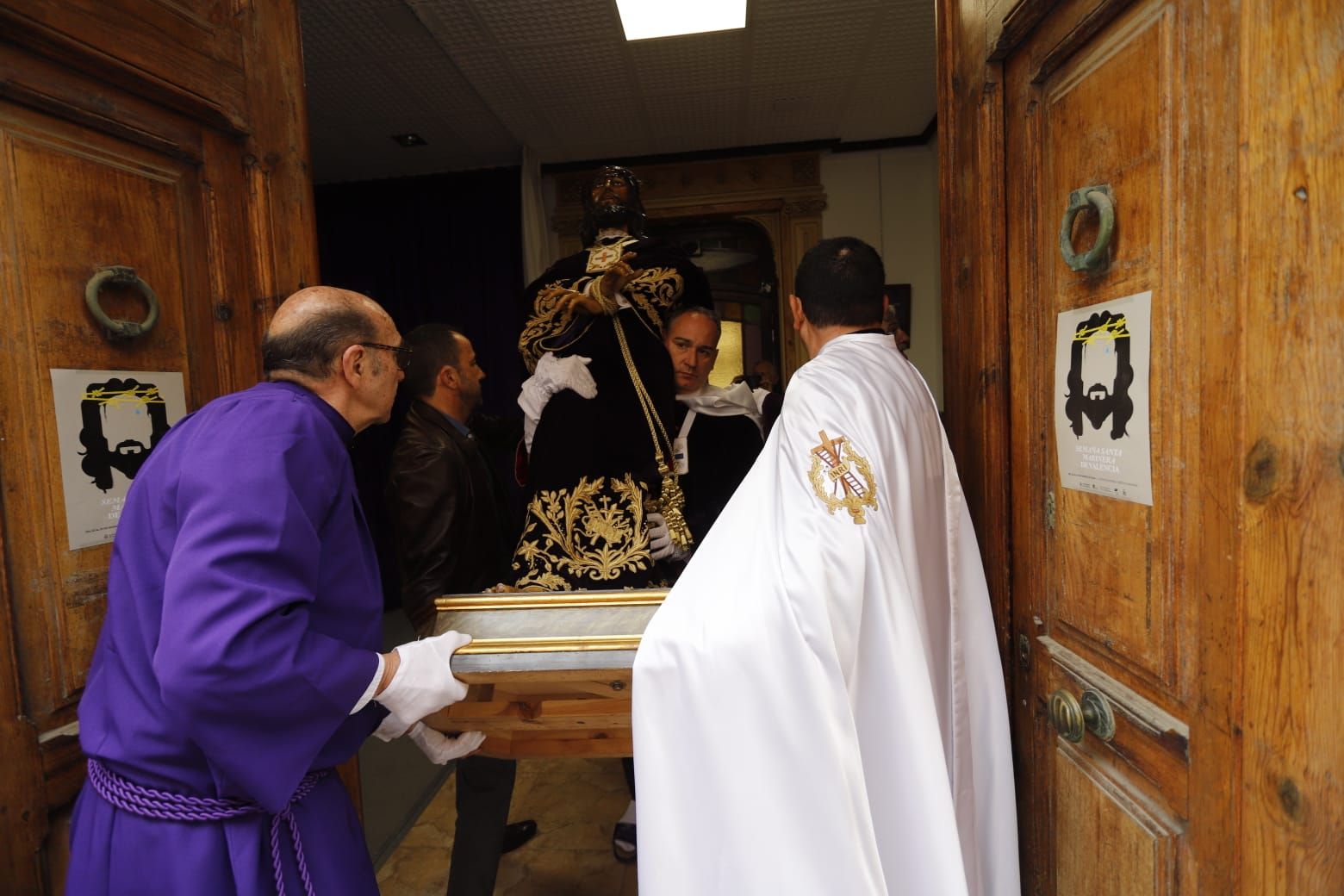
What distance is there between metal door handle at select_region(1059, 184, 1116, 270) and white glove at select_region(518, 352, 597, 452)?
1.23m

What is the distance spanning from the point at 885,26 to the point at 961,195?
311 cm

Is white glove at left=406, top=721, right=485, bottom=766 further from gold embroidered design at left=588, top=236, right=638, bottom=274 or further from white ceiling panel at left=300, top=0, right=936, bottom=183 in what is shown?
white ceiling panel at left=300, top=0, right=936, bottom=183

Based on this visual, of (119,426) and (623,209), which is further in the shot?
(623,209)

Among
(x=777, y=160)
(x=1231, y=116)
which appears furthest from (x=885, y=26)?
(x=1231, y=116)

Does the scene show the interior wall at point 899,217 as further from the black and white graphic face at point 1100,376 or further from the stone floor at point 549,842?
the black and white graphic face at point 1100,376

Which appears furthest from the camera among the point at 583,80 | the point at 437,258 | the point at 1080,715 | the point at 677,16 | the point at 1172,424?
the point at 437,258

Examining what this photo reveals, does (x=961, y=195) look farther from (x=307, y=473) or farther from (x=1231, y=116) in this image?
(x=307, y=473)

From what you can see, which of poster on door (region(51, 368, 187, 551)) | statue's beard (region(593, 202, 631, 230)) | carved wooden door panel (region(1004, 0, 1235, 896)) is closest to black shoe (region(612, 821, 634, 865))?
carved wooden door panel (region(1004, 0, 1235, 896))

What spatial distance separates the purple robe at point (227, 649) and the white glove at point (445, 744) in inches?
12.5

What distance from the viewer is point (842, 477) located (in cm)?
121

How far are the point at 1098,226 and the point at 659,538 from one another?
1.33 meters

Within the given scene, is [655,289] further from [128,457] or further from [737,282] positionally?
[737,282]

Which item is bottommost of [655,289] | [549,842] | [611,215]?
[549,842]

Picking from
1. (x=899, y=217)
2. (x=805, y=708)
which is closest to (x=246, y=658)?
(x=805, y=708)
